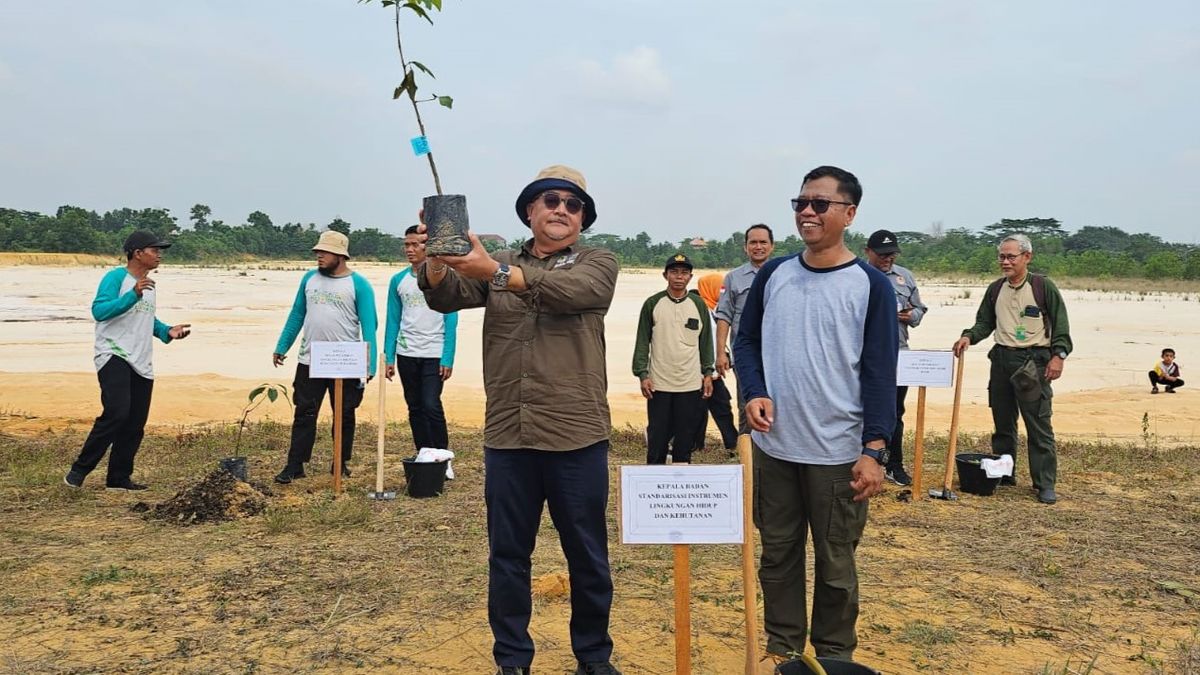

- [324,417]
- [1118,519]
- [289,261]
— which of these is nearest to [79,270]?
[289,261]

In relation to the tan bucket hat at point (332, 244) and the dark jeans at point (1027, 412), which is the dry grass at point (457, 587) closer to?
the dark jeans at point (1027, 412)

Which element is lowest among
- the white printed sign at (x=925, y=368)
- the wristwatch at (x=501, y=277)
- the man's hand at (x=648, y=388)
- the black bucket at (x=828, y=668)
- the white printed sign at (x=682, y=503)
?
the black bucket at (x=828, y=668)

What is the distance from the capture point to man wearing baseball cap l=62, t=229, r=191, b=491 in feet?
20.9

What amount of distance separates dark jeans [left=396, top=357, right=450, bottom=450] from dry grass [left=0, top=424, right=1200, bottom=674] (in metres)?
0.53

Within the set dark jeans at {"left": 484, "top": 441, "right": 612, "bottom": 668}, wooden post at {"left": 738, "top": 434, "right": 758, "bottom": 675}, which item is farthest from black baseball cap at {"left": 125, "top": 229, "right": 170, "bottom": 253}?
wooden post at {"left": 738, "top": 434, "right": 758, "bottom": 675}

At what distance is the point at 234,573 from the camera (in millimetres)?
4902

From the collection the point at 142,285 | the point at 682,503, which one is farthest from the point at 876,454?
the point at 142,285

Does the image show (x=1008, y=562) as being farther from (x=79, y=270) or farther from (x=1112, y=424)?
(x=79, y=270)

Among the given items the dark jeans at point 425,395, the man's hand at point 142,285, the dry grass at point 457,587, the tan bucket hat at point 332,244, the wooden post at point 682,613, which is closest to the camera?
the wooden post at point 682,613

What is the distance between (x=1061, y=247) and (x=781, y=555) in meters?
76.1

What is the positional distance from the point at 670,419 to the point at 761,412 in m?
4.10

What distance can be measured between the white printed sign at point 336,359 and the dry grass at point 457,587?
0.98 metres

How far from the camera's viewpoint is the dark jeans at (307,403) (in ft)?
22.9

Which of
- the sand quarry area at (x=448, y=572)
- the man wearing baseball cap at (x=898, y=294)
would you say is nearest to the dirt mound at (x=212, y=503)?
the sand quarry area at (x=448, y=572)
